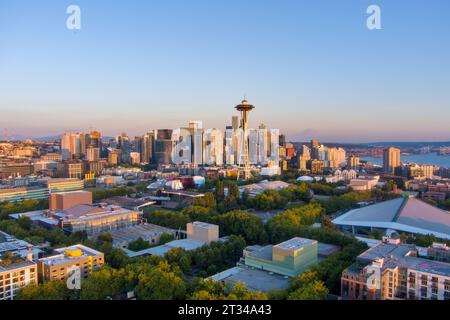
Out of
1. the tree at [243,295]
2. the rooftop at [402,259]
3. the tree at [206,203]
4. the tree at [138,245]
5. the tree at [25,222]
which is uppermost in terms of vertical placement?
the rooftop at [402,259]

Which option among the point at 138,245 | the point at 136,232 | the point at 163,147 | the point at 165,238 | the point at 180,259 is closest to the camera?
the point at 180,259

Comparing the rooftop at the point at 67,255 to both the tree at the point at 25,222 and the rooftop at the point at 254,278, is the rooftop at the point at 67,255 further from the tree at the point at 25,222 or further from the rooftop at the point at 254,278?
the tree at the point at 25,222

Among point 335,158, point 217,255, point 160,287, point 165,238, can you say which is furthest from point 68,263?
point 335,158

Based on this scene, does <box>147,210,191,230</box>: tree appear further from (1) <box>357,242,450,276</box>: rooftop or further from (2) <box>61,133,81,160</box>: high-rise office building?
(2) <box>61,133,81,160</box>: high-rise office building

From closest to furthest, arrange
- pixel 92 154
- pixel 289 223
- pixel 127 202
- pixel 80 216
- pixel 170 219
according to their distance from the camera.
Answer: pixel 289 223
pixel 80 216
pixel 170 219
pixel 127 202
pixel 92 154

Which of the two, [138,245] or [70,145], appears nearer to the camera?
[138,245]

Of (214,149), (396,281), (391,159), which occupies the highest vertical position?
(214,149)

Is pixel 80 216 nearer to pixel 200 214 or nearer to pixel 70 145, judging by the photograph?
pixel 200 214

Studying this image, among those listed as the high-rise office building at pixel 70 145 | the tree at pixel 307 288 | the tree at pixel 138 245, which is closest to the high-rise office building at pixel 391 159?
the tree at pixel 138 245
